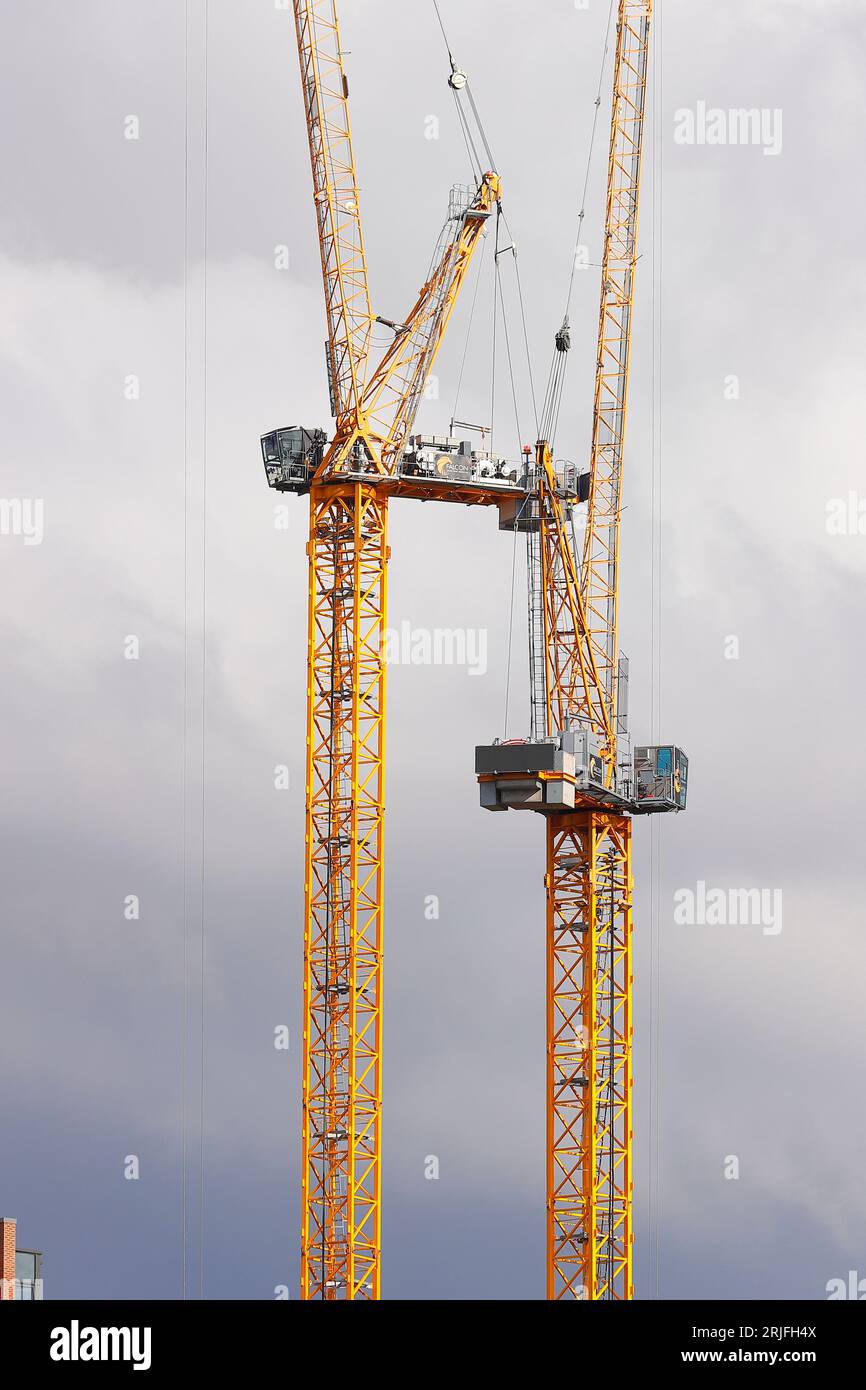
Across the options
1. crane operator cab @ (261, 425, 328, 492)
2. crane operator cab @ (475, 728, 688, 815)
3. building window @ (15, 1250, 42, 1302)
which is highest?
crane operator cab @ (261, 425, 328, 492)

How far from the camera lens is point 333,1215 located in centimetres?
12912

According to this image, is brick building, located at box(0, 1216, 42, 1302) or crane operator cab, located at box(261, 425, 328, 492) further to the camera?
crane operator cab, located at box(261, 425, 328, 492)

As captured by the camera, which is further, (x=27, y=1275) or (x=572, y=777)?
(x=572, y=777)

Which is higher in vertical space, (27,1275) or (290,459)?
(290,459)

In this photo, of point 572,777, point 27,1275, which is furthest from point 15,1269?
point 572,777

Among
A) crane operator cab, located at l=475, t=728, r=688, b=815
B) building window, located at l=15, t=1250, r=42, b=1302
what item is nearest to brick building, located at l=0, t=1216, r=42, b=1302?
building window, located at l=15, t=1250, r=42, b=1302

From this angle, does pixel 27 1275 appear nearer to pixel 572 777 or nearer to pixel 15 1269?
pixel 15 1269

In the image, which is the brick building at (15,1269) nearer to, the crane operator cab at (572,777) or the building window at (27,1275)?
the building window at (27,1275)

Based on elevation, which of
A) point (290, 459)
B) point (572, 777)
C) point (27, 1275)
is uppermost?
point (290, 459)

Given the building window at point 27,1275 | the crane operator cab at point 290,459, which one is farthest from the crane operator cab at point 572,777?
the building window at point 27,1275

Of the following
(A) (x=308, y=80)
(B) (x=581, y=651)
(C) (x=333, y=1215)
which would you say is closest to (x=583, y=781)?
(B) (x=581, y=651)

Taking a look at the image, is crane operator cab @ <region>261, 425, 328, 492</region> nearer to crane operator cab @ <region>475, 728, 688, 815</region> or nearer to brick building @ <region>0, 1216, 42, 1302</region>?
crane operator cab @ <region>475, 728, 688, 815</region>

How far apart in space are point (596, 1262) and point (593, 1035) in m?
11.4
